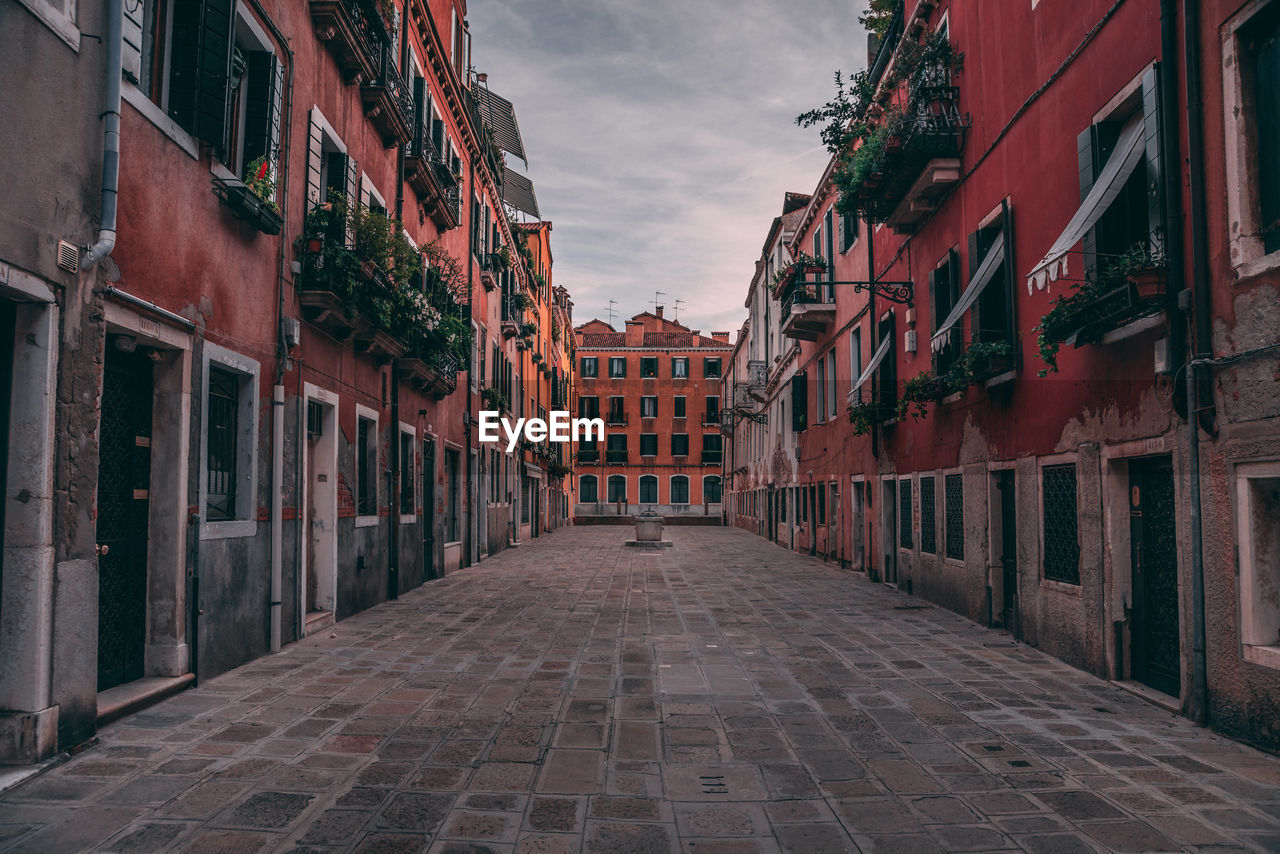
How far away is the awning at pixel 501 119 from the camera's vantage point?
73.0 feet

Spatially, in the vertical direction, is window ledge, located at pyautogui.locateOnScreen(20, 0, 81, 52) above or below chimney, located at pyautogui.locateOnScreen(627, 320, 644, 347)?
below

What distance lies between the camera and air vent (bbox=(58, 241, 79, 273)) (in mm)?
4980

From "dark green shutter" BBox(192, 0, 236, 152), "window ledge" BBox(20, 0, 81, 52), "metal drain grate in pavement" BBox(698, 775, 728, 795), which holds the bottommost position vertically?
"metal drain grate in pavement" BBox(698, 775, 728, 795)

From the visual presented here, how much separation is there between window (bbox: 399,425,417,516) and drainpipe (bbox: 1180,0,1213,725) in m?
10.6

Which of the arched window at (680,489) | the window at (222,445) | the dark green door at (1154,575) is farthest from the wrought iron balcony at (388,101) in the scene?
the arched window at (680,489)

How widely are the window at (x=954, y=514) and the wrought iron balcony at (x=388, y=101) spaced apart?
906 centimetres

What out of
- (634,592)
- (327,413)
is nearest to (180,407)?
(327,413)

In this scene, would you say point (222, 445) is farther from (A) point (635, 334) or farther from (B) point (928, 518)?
(A) point (635, 334)

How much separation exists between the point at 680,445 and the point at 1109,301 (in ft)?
165

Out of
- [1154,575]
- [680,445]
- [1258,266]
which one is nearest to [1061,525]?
[1154,575]

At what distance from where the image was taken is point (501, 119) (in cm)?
2333

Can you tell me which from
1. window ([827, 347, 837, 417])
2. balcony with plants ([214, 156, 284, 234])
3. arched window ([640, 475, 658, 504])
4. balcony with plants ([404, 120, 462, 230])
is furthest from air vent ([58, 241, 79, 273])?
arched window ([640, 475, 658, 504])

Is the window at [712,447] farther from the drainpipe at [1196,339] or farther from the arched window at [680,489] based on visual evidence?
the drainpipe at [1196,339]

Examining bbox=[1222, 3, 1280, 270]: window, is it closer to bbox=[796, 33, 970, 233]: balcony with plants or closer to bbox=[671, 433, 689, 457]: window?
bbox=[796, 33, 970, 233]: balcony with plants
